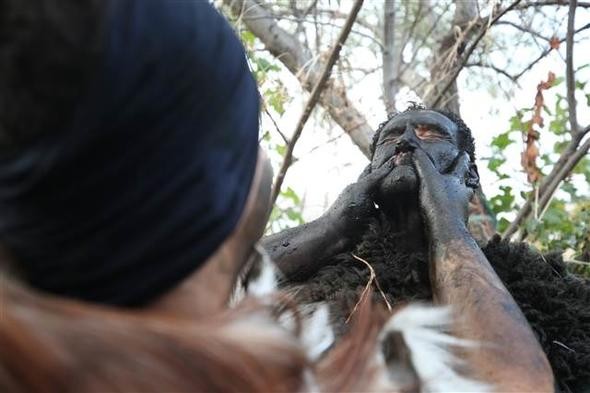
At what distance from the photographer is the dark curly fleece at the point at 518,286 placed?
2.19 metres

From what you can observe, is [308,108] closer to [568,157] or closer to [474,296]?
[568,157]

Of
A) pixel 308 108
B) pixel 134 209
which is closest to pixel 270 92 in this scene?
Answer: pixel 308 108

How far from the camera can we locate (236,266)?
953 mm

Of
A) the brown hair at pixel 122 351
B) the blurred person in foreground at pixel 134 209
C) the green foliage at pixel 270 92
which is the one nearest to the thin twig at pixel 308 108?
the green foliage at pixel 270 92

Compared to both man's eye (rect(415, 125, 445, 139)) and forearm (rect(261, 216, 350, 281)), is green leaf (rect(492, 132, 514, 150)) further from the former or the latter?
forearm (rect(261, 216, 350, 281))

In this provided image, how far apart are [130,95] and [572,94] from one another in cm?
336

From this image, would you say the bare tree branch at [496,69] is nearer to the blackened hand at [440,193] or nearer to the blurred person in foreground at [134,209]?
the blackened hand at [440,193]

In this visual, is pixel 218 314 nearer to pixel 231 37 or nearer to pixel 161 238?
pixel 161 238

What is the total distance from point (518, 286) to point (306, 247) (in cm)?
56

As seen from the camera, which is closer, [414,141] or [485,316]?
[485,316]

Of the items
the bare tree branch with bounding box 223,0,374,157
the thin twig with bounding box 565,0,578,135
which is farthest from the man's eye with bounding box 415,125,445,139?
the bare tree branch with bounding box 223,0,374,157

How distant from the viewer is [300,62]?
545 cm

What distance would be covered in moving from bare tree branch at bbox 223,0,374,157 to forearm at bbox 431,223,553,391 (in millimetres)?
2519

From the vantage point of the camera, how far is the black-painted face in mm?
2670
